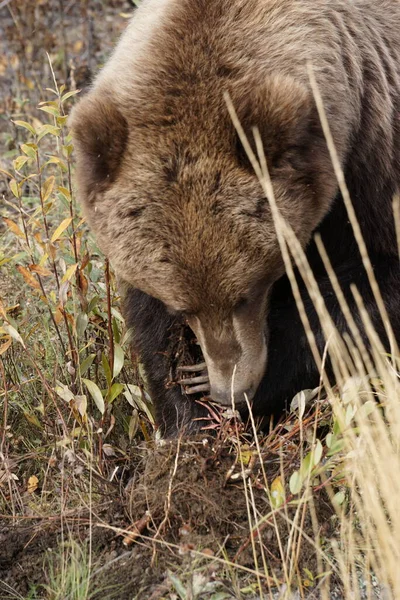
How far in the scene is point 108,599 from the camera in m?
3.36

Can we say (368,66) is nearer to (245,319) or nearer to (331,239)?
(331,239)

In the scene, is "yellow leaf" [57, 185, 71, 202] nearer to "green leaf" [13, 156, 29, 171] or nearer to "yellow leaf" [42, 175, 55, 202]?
"yellow leaf" [42, 175, 55, 202]

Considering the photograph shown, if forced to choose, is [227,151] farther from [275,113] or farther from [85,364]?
[85,364]

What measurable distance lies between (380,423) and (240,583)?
98 centimetres

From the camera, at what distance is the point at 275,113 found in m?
3.29

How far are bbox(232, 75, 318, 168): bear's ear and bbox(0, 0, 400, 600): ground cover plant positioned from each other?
189 millimetres

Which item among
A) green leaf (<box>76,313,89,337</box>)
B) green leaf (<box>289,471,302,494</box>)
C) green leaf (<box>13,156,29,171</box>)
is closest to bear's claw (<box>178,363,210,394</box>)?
green leaf (<box>76,313,89,337</box>)

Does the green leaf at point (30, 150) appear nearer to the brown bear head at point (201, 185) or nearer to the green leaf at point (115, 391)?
the brown bear head at point (201, 185)

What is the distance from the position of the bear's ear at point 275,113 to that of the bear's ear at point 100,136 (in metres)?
0.46

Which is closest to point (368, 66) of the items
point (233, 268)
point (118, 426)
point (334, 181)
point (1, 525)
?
point (334, 181)

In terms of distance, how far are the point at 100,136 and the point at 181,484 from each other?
Answer: 1.35 metres

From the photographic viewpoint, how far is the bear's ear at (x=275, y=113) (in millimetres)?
3283

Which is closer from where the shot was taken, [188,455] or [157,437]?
[188,455]

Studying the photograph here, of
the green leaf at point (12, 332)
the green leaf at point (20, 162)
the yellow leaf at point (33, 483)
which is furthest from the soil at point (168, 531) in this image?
the green leaf at point (20, 162)
